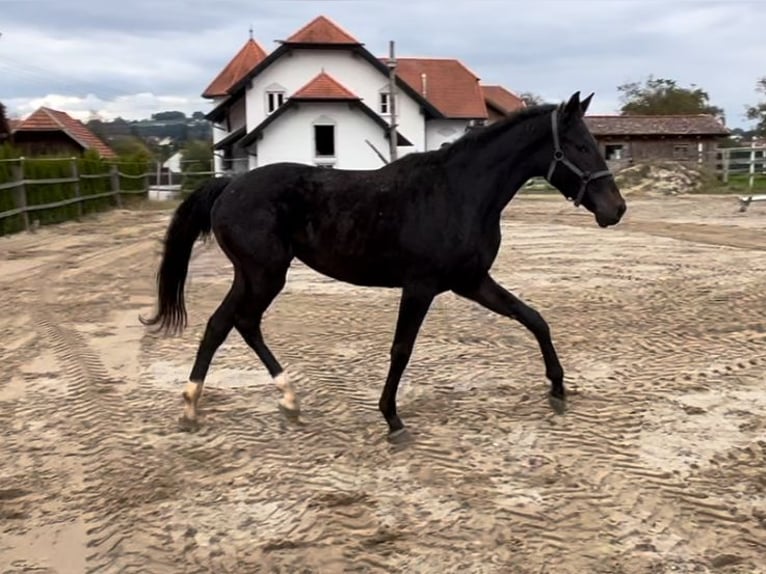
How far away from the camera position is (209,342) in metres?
4.67

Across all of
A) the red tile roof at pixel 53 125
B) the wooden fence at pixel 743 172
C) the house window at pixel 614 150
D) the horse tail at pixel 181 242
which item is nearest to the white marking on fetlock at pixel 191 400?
the horse tail at pixel 181 242

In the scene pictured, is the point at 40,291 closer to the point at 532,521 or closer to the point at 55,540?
the point at 55,540

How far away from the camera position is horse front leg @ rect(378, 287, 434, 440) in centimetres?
434

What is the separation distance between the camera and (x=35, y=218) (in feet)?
57.0

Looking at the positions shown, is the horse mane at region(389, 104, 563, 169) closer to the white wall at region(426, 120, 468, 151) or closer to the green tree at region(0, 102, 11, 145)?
the green tree at region(0, 102, 11, 145)

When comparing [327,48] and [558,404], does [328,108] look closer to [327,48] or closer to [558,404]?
[327,48]

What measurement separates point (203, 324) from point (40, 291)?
10.6ft

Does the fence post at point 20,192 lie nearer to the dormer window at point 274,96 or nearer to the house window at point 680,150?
the dormer window at point 274,96

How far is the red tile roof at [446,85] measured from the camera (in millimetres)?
44500

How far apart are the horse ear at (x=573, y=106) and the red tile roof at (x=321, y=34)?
118 ft

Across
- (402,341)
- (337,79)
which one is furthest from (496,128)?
(337,79)

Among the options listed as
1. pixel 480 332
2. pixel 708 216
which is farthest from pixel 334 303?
pixel 708 216

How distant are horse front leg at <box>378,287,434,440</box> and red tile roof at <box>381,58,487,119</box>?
4033cm

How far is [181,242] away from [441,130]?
3971 centimetres
